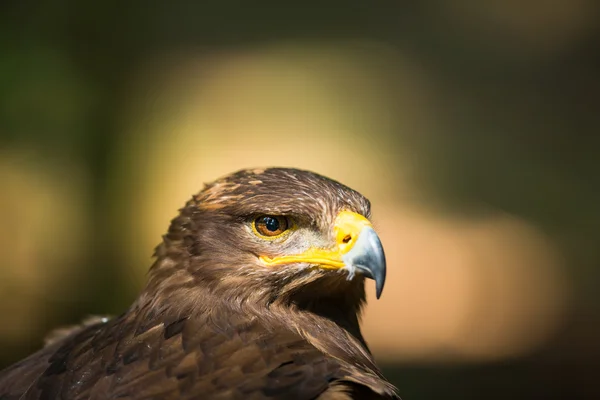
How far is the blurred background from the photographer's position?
18.7 ft

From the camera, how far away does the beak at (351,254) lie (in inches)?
82.7

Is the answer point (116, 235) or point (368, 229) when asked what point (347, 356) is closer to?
point (368, 229)

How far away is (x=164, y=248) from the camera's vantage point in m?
2.39

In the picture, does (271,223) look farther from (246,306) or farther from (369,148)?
(369,148)

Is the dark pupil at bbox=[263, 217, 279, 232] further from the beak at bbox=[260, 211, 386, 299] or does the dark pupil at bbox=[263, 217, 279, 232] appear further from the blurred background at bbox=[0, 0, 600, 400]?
the blurred background at bbox=[0, 0, 600, 400]

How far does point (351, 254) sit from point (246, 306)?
336 mm

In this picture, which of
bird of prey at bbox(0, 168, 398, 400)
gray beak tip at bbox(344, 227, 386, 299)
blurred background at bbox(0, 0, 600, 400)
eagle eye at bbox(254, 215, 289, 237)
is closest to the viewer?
bird of prey at bbox(0, 168, 398, 400)

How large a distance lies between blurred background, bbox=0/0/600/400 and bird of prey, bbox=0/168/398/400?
3.39m

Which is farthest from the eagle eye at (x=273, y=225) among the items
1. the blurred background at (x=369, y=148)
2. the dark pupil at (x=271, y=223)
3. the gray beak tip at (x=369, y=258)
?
the blurred background at (x=369, y=148)

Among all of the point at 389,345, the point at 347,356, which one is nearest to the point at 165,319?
the point at 347,356

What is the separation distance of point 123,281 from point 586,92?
13.9ft

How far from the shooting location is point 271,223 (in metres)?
2.22

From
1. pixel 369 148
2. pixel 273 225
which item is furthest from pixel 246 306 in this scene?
pixel 369 148

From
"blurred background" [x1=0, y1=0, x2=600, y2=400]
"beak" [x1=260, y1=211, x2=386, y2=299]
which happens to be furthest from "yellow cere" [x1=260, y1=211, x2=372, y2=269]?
"blurred background" [x1=0, y1=0, x2=600, y2=400]
